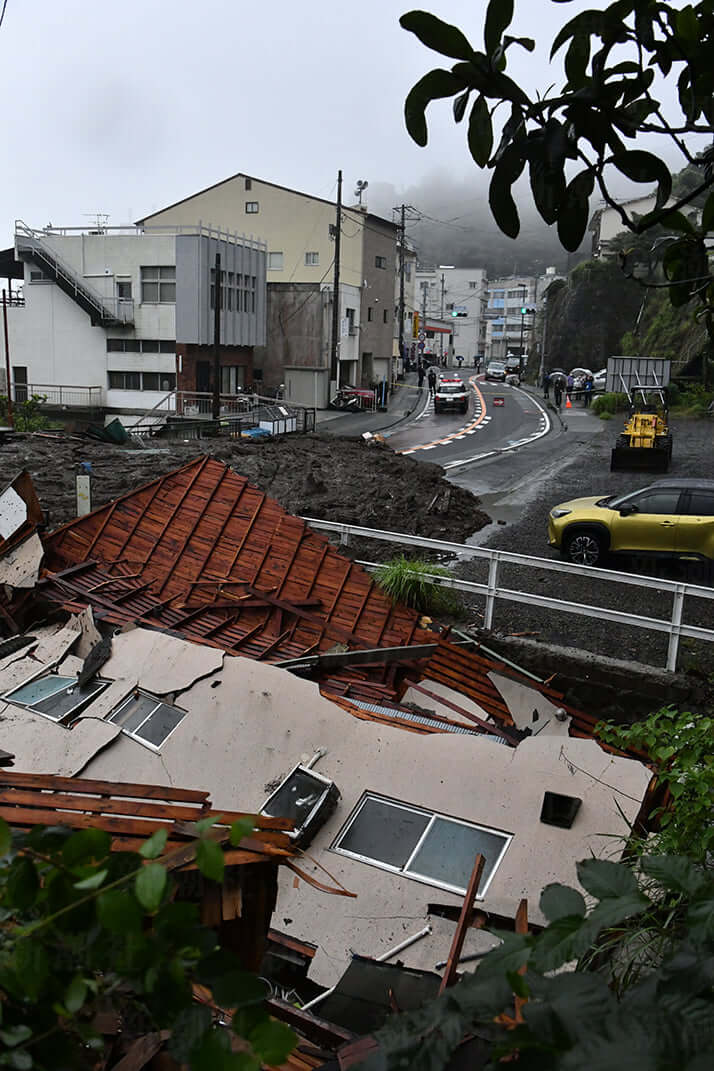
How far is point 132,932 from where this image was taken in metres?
1.54

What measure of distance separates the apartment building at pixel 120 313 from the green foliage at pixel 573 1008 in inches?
1485

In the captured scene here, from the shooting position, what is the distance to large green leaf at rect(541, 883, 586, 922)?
180cm

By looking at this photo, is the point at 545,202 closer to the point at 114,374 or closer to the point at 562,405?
the point at 114,374

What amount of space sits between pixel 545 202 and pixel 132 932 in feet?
8.04

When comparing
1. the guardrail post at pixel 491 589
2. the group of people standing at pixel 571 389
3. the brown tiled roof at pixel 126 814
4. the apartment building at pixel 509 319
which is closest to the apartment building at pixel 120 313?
the group of people standing at pixel 571 389

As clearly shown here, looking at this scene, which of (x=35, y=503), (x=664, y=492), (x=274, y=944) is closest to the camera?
(x=274, y=944)

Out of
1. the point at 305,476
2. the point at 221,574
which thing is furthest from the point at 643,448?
the point at 221,574

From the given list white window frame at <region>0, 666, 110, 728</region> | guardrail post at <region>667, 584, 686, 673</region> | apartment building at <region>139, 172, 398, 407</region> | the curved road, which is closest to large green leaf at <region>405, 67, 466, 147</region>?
white window frame at <region>0, 666, 110, 728</region>

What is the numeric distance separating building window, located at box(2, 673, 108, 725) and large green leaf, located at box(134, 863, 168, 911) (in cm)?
705

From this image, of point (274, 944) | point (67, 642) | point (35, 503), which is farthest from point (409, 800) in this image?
point (35, 503)

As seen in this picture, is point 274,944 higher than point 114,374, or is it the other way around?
point 114,374

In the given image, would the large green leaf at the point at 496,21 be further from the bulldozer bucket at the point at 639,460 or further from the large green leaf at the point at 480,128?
the bulldozer bucket at the point at 639,460

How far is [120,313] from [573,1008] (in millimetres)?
39483

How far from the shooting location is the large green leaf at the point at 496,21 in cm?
232
